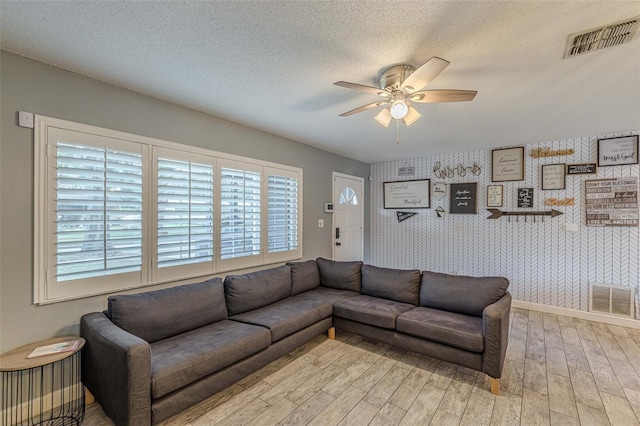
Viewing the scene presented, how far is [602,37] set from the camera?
167 cm

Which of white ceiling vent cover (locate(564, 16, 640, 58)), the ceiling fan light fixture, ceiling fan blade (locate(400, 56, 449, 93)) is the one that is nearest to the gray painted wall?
the ceiling fan light fixture

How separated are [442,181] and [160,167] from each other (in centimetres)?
439

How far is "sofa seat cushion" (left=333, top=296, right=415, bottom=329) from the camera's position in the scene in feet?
9.18

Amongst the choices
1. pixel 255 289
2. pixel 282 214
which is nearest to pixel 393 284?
pixel 255 289

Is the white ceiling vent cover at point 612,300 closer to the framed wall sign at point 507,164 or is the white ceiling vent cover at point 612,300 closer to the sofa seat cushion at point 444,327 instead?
the framed wall sign at point 507,164

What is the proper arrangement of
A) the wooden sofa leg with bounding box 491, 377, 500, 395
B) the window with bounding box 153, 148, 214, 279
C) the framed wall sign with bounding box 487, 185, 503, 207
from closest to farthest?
the wooden sofa leg with bounding box 491, 377, 500, 395 → the window with bounding box 153, 148, 214, 279 → the framed wall sign with bounding box 487, 185, 503, 207

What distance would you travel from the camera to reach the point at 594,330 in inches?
135

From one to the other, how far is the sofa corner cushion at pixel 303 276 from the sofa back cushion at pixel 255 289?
0.10 metres

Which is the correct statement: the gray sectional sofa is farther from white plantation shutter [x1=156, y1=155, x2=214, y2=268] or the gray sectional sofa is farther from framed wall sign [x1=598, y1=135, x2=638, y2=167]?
framed wall sign [x1=598, y1=135, x2=638, y2=167]

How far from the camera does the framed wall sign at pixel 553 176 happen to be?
4016 mm

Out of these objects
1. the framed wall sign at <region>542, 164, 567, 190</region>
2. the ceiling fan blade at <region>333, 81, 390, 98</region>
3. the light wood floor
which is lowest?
the light wood floor

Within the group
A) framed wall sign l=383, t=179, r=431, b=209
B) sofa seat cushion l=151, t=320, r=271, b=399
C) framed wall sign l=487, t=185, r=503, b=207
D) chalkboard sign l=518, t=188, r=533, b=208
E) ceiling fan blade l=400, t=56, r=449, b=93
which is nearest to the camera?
ceiling fan blade l=400, t=56, r=449, b=93

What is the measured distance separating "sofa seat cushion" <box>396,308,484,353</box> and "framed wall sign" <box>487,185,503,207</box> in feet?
8.35

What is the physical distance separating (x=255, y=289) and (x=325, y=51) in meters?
2.28
